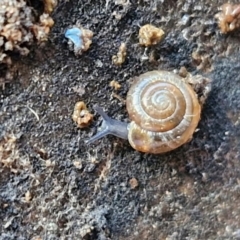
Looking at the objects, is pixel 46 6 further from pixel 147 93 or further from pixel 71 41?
pixel 147 93

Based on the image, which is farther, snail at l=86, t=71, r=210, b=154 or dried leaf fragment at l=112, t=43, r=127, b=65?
dried leaf fragment at l=112, t=43, r=127, b=65

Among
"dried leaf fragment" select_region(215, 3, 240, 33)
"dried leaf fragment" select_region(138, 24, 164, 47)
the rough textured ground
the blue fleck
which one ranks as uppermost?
"dried leaf fragment" select_region(215, 3, 240, 33)

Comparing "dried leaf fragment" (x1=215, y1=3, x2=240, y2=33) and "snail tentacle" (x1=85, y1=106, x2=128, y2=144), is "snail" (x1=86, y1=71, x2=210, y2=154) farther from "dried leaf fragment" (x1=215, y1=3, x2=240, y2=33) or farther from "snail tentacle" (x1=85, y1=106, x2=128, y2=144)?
"dried leaf fragment" (x1=215, y1=3, x2=240, y2=33)

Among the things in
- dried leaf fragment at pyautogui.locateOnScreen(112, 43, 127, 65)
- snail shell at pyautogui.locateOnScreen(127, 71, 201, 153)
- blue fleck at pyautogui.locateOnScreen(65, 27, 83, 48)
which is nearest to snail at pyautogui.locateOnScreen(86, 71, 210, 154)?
snail shell at pyautogui.locateOnScreen(127, 71, 201, 153)

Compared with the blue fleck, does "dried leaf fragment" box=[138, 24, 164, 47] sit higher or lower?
higher

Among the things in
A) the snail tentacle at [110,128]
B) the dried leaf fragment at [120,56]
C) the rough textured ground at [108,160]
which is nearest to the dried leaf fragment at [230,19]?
the rough textured ground at [108,160]

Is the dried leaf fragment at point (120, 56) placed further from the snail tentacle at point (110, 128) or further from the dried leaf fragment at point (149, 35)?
the snail tentacle at point (110, 128)
